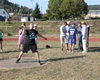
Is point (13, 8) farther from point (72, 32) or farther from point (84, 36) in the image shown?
point (84, 36)

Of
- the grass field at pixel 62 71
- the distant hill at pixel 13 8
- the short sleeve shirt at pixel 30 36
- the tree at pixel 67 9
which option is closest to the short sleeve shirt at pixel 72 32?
the grass field at pixel 62 71

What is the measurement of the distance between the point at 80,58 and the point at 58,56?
1.29 m

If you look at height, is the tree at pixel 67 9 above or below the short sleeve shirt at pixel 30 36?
above

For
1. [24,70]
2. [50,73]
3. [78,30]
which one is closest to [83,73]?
[50,73]

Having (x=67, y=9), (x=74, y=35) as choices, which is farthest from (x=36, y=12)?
(x=74, y=35)

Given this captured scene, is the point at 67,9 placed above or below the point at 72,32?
above

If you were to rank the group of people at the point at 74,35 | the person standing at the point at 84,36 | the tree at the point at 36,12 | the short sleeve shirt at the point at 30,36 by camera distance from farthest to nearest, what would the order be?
the tree at the point at 36,12, the group of people at the point at 74,35, the person standing at the point at 84,36, the short sleeve shirt at the point at 30,36

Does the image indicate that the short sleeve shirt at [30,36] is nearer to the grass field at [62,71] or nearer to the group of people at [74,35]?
the grass field at [62,71]

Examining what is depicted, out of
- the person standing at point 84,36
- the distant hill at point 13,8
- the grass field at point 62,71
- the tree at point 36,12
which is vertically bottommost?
the grass field at point 62,71

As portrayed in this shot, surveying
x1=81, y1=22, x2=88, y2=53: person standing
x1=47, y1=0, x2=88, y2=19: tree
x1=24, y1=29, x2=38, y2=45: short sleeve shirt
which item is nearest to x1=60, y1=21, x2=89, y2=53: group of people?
x1=81, y1=22, x2=88, y2=53: person standing

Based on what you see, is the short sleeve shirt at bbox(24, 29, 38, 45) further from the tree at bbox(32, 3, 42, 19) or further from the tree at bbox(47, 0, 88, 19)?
the tree at bbox(32, 3, 42, 19)

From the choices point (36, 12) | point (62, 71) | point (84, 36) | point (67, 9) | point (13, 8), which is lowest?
point (62, 71)

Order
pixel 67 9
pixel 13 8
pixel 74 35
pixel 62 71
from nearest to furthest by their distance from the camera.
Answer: pixel 62 71 < pixel 74 35 < pixel 67 9 < pixel 13 8

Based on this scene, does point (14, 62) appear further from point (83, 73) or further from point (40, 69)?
point (83, 73)
